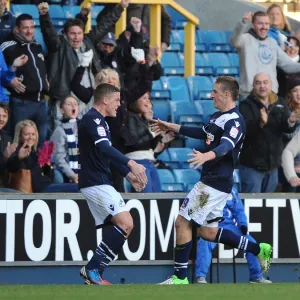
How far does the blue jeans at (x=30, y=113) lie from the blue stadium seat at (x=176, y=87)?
2.59 metres

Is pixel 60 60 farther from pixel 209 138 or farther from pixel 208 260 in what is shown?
pixel 209 138

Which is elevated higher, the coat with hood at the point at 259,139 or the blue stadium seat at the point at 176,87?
the blue stadium seat at the point at 176,87

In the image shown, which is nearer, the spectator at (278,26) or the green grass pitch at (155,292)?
the green grass pitch at (155,292)

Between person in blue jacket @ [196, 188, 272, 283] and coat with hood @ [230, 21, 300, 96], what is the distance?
11.4 feet

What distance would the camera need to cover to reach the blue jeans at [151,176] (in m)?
13.9

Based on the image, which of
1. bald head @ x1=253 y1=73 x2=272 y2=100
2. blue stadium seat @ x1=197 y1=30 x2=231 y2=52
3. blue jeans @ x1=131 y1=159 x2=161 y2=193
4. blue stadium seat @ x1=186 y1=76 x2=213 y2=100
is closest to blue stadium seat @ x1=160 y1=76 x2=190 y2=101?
blue stadium seat @ x1=186 y1=76 x2=213 y2=100

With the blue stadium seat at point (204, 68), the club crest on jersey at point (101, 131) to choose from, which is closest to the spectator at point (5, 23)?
the club crest on jersey at point (101, 131)

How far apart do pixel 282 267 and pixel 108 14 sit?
4.01 m

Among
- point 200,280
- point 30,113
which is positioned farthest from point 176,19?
point 200,280

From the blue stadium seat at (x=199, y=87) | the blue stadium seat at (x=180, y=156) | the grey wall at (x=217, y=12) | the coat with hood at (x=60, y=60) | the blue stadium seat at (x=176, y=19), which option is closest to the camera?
the coat with hood at (x=60, y=60)

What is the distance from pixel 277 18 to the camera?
17625mm

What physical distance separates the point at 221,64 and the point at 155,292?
752cm

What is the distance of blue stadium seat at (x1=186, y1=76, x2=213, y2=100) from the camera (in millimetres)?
16875

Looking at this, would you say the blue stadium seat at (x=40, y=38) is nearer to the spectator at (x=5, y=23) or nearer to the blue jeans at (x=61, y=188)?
the spectator at (x=5, y=23)
